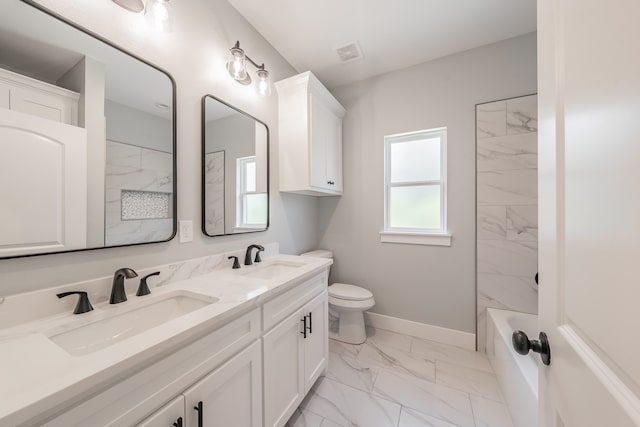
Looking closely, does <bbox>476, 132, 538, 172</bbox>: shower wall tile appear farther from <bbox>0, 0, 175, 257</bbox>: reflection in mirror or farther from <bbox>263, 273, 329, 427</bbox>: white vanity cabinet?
<bbox>0, 0, 175, 257</bbox>: reflection in mirror

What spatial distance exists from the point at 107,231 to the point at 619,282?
150 cm

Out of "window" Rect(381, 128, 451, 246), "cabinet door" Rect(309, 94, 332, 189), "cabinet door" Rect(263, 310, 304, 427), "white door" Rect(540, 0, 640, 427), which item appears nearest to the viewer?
"white door" Rect(540, 0, 640, 427)

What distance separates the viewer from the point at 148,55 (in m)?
1.16

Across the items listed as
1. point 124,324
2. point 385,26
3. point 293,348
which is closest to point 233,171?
point 124,324

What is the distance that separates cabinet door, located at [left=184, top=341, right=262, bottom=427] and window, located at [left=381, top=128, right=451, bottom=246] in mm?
1736

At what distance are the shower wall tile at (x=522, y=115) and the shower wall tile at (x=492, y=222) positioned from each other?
647mm

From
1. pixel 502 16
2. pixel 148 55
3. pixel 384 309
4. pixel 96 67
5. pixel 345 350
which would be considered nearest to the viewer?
pixel 96 67

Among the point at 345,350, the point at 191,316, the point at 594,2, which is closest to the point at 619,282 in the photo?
the point at 594,2

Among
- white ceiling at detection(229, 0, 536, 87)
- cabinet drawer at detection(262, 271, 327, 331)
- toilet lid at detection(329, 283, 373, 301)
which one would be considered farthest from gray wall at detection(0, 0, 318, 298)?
toilet lid at detection(329, 283, 373, 301)

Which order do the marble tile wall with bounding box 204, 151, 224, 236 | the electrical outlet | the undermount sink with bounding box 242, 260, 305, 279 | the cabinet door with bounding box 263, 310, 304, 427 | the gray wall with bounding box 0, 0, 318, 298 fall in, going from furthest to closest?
the undermount sink with bounding box 242, 260, 305, 279 → the marble tile wall with bounding box 204, 151, 224, 236 → the electrical outlet → the cabinet door with bounding box 263, 310, 304, 427 → the gray wall with bounding box 0, 0, 318, 298

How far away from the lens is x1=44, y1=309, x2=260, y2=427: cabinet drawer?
1.78ft

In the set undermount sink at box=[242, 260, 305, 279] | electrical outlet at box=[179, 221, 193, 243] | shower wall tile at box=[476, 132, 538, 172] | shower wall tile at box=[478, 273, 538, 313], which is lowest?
shower wall tile at box=[478, 273, 538, 313]

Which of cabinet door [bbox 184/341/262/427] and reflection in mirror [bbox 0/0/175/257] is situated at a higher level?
reflection in mirror [bbox 0/0/175/257]

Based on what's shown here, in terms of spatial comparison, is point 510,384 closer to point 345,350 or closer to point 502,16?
point 345,350
